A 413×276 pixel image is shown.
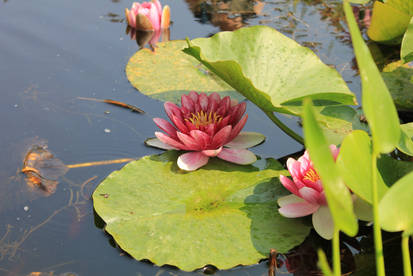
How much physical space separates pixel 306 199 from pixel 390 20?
1509 millimetres

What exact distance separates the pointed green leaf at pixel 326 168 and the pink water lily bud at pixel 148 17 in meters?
2.30

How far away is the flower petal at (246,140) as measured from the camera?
182 centimetres

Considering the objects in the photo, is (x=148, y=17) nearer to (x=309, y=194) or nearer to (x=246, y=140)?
(x=246, y=140)

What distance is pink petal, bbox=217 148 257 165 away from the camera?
172cm

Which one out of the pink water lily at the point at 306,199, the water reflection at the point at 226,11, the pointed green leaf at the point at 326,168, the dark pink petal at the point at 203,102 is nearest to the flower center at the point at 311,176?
the pink water lily at the point at 306,199

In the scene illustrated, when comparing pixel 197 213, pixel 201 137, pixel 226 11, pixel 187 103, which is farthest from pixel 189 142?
pixel 226 11

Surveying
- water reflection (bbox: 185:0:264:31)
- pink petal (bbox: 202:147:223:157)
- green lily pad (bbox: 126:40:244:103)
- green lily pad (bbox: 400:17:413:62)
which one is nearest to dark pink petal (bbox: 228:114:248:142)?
pink petal (bbox: 202:147:223:157)

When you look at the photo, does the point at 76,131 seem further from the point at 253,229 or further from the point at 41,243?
the point at 253,229

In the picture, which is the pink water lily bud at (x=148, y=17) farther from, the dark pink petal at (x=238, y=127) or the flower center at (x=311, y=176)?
the flower center at (x=311, y=176)

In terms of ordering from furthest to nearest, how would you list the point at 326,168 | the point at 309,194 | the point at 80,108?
the point at 80,108, the point at 309,194, the point at 326,168

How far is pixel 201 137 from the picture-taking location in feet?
5.51

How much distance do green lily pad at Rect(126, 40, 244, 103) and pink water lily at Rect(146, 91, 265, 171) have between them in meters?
0.37

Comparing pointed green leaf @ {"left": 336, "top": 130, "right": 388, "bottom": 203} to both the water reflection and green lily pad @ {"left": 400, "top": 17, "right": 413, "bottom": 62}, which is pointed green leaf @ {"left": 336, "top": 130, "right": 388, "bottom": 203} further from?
the water reflection

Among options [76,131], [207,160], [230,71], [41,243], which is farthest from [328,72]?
[41,243]
